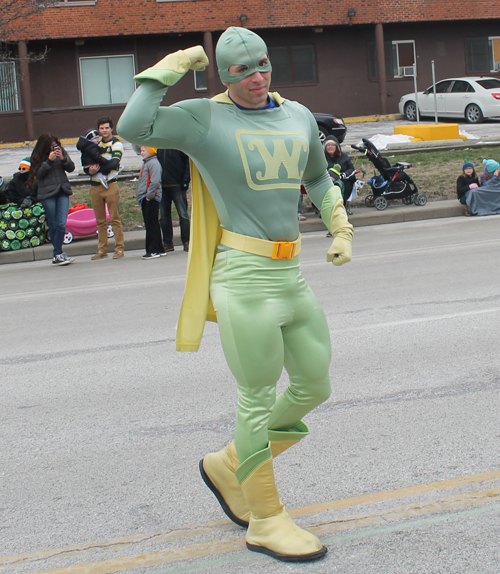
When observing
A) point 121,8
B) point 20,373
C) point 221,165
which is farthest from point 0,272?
point 121,8

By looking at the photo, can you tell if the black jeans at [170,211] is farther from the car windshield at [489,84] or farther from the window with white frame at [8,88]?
the car windshield at [489,84]

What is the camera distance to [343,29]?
31797 mm

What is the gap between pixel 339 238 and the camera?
340 centimetres

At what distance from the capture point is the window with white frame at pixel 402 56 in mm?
32688

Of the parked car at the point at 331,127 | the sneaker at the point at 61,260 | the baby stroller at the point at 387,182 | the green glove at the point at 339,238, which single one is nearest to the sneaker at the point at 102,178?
the sneaker at the point at 61,260

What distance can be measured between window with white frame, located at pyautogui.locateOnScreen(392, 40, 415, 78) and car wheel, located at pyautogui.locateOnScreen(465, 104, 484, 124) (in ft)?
19.1

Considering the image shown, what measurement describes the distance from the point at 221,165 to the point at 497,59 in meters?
34.1

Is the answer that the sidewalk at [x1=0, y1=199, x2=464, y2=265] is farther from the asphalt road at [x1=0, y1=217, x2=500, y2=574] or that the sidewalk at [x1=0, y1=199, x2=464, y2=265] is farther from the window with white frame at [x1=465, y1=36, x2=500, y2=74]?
the window with white frame at [x1=465, y1=36, x2=500, y2=74]

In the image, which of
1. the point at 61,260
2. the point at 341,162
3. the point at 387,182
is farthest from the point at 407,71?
the point at 61,260

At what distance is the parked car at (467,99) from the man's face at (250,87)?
2556 centimetres

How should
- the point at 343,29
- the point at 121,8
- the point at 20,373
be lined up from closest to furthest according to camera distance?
the point at 20,373
the point at 121,8
the point at 343,29

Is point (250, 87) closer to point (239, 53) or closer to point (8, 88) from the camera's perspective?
point (239, 53)

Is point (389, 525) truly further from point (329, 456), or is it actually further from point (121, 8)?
point (121, 8)

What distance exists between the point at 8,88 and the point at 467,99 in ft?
55.9
